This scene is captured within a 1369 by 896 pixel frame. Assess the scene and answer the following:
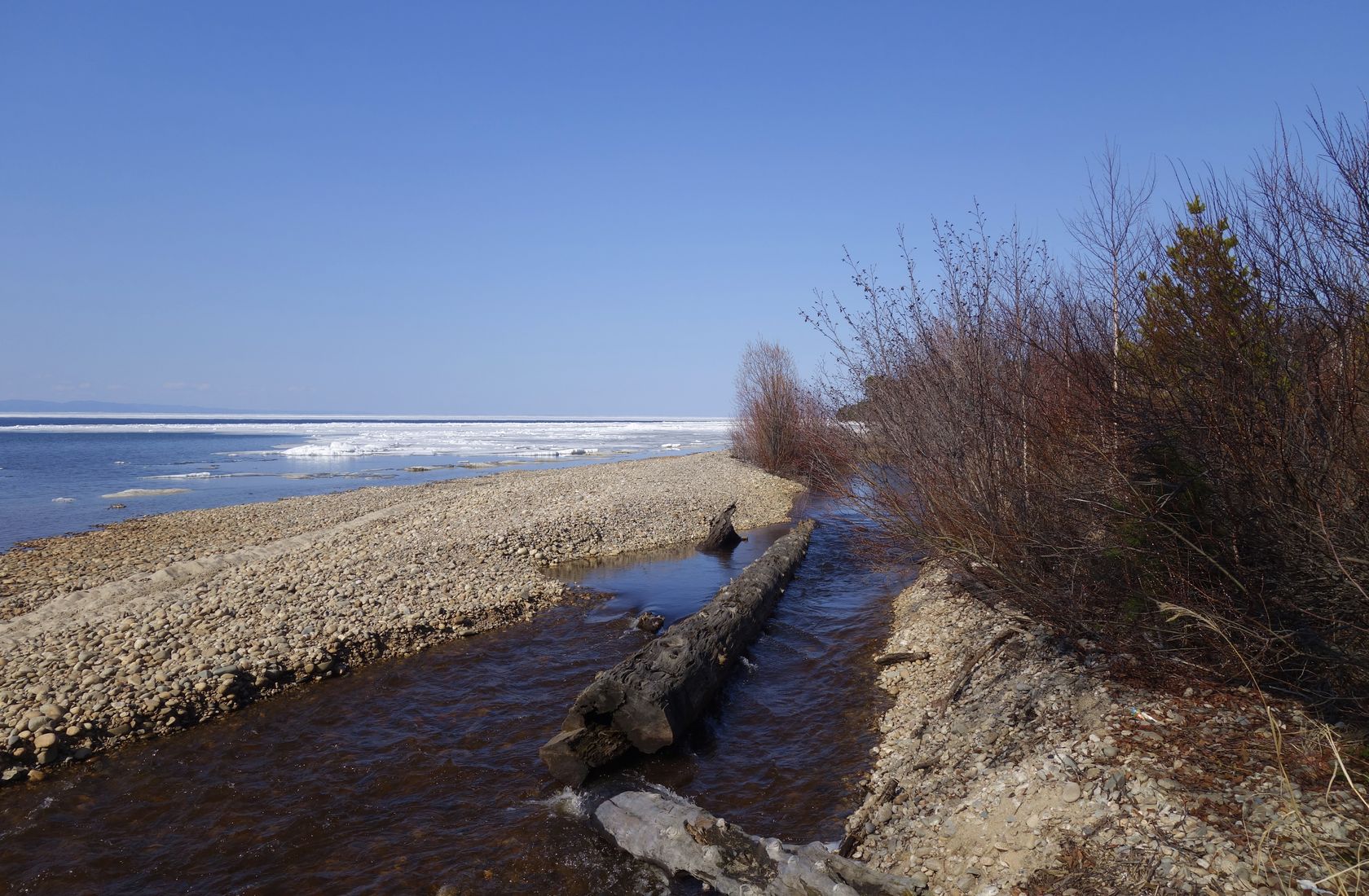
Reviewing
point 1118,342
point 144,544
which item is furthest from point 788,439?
point 1118,342

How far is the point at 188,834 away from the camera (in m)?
5.30

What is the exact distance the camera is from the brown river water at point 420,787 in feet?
16.0

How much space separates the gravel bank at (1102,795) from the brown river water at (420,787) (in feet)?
2.66

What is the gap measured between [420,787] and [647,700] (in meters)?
2.07

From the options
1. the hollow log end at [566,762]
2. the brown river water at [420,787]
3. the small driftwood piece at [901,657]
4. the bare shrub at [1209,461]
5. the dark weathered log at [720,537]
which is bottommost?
the brown river water at [420,787]

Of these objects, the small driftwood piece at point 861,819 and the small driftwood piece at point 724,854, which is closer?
the small driftwood piece at point 724,854

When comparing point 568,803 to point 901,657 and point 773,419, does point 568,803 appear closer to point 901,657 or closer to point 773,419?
point 901,657

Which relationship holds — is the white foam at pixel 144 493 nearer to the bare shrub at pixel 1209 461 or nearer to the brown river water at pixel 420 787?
the brown river water at pixel 420 787

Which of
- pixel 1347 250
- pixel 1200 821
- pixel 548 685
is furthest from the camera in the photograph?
pixel 548 685

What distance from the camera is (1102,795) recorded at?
4.05m

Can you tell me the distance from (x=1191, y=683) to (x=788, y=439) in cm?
2489

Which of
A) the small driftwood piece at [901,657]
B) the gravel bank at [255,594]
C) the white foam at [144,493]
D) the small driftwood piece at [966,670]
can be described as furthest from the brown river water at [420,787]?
the white foam at [144,493]

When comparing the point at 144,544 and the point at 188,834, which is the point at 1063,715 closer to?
the point at 188,834

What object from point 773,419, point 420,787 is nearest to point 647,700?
point 420,787
